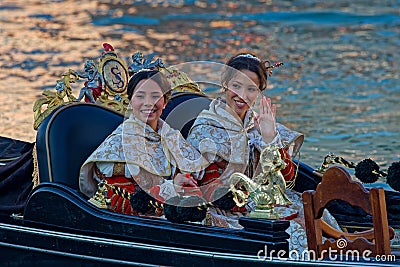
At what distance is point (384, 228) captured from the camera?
4.28 metres

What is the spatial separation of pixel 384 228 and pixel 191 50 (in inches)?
351

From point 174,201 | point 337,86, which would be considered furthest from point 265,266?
point 337,86

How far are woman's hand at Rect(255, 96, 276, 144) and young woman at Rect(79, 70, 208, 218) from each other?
0.87 ft

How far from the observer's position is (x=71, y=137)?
5094mm

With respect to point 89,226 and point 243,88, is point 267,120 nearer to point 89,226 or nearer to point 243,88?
point 243,88

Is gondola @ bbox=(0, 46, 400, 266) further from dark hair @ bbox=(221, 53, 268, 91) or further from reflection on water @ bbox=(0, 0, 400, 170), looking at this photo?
reflection on water @ bbox=(0, 0, 400, 170)

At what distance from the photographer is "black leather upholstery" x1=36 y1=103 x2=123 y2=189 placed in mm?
5055

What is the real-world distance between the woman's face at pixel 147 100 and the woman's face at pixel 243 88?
28 cm

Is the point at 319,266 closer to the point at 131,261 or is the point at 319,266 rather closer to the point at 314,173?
the point at 131,261

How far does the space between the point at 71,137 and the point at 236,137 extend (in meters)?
0.69

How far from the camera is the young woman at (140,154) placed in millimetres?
4852

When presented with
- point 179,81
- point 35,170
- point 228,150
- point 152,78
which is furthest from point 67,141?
point 228,150

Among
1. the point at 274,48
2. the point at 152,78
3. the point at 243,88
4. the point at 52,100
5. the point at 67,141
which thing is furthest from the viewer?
the point at 274,48

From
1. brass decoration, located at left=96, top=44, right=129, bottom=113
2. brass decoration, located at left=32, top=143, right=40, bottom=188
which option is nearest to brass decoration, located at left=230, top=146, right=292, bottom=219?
brass decoration, located at left=32, top=143, right=40, bottom=188
